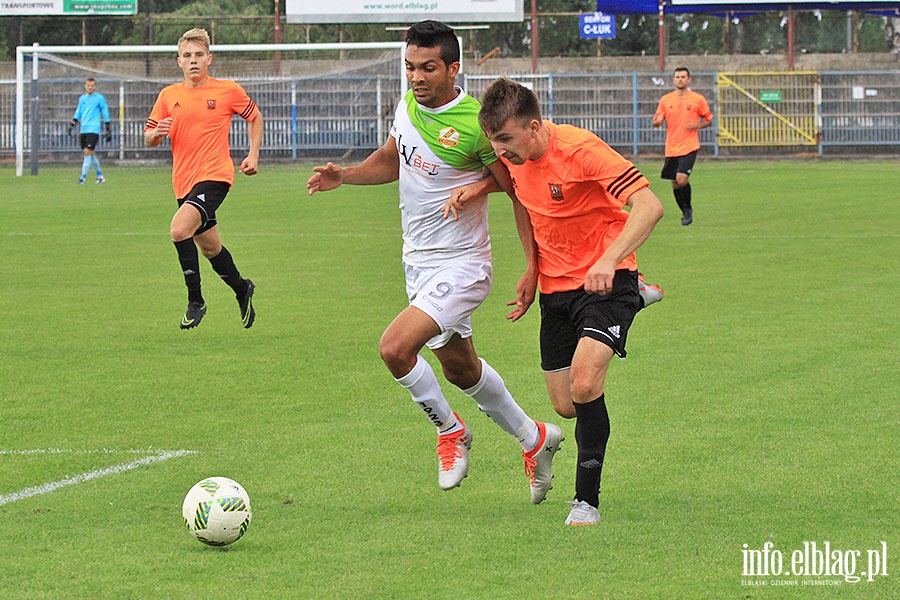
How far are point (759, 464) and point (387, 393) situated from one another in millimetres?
2621

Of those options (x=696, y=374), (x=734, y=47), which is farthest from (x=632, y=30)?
(x=696, y=374)

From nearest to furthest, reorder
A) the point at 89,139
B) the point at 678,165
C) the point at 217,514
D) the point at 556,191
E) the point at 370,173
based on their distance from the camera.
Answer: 1. the point at 217,514
2. the point at 556,191
3. the point at 370,173
4. the point at 678,165
5. the point at 89,139

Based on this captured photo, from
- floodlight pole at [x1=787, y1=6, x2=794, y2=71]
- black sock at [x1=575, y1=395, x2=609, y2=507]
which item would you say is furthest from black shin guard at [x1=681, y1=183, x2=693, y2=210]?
floodlight pole at [x1=787, y1=6, x2=794, y2=71]

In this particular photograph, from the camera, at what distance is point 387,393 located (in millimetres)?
8180

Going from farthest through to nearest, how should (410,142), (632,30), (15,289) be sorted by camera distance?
(632,30), (15,289), (410,142)

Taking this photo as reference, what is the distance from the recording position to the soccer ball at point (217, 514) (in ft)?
16.3

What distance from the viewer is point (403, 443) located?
686cm

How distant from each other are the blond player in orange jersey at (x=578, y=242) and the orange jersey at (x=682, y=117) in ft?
47.8

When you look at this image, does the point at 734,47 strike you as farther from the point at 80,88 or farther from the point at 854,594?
the point at 854,594

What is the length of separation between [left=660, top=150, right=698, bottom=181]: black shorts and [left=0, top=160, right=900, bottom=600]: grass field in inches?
187

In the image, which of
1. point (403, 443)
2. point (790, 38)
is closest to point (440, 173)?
point (403, 443)

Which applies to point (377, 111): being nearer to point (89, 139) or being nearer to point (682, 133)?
point (89, 139)

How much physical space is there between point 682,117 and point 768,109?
1918 centimetres

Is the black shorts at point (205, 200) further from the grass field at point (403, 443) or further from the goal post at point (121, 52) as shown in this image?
the goal post at point (121, 52)
